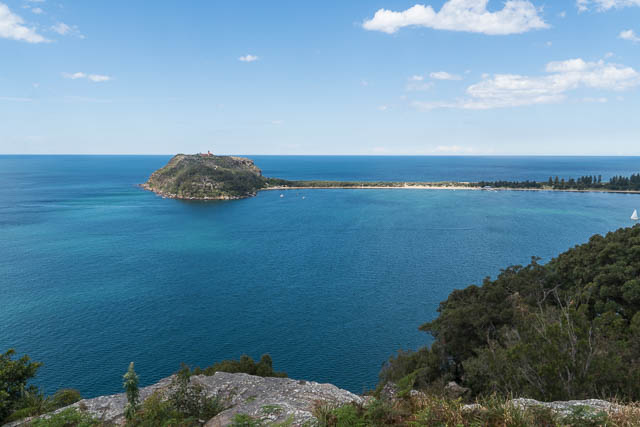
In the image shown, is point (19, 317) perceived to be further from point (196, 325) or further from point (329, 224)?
point (329, 224)

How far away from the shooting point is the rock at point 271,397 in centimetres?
1138

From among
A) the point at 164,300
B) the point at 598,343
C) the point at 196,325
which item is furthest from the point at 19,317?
the point at 598,343

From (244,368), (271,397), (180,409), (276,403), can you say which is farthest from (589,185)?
(180,409)

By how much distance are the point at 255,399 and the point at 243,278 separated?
4537cm

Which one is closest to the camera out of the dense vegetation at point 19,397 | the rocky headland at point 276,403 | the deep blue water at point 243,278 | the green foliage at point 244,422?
the rocky headland at point 276,403

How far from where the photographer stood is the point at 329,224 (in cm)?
10288

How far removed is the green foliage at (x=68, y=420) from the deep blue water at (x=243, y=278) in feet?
71.1

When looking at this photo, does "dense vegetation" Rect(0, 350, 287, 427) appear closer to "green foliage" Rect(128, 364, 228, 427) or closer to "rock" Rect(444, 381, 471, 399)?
"green foliage" Rect(128, 364, 228, 427)

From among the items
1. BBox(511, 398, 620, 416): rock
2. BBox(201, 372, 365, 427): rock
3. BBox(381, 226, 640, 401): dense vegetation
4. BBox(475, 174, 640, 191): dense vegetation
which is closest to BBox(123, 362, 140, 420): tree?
BBox(201, 372, 365, 427): rock

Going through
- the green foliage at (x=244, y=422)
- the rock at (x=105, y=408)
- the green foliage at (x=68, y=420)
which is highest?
the green foliage at (x=244, y=422)

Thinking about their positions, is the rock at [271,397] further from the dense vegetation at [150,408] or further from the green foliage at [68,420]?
the green foliage at [68,420]

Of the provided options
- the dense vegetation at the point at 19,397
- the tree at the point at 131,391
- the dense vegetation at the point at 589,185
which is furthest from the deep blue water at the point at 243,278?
the dense vegetation at the point at 589,185

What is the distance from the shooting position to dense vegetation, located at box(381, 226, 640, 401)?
1402 centimetres

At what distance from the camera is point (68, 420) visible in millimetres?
13992
